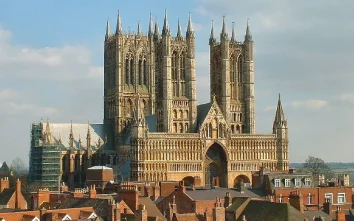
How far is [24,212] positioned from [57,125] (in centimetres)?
9280

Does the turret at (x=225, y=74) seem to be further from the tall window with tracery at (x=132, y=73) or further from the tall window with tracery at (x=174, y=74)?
the tall window with tracery at (x=132, y=73)

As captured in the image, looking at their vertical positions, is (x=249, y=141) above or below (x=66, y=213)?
above

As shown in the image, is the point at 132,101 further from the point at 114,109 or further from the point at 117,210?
the point at 117,210

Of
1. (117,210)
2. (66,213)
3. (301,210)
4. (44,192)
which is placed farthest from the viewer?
(44,192)

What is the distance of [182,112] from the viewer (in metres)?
132

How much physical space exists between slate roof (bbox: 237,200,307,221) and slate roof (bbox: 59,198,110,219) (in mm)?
9801

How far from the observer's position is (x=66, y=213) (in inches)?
1982

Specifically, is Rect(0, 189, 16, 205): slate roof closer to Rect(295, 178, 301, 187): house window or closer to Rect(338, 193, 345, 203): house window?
Rect(295, 178, 301, 187): house window

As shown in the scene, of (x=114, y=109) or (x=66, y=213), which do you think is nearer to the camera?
(x=66, y=213)

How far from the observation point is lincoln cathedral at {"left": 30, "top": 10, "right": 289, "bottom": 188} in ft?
416

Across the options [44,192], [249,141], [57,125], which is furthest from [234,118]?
[44,192]

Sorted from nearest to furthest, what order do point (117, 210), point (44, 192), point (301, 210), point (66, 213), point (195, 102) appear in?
1. point (117, 210)
2. point (66, 213)
3. point (301, 210)
4. point (44, 192)
5. point (195, 102)

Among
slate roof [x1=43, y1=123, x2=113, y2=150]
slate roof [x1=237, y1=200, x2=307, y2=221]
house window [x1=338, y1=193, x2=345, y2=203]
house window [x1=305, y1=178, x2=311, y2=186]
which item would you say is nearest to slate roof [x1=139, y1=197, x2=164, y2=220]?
slate roof [x1=237, y1=200, x2=307, y2=221]

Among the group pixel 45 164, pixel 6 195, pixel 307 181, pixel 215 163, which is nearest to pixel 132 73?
pixel 45 164
